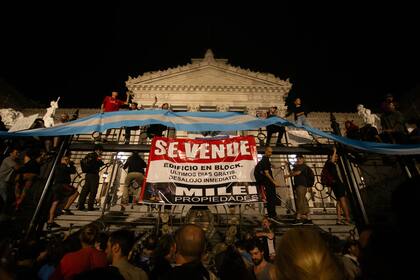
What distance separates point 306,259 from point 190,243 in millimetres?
1514

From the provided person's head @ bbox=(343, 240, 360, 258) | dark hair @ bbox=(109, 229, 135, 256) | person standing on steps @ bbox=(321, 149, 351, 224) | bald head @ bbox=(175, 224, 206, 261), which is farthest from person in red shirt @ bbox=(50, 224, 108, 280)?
person standing on steps @ bbox=(321, 149, 351, 224)

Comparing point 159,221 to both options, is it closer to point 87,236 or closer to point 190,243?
point 87,236

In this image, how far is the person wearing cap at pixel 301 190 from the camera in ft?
24.4

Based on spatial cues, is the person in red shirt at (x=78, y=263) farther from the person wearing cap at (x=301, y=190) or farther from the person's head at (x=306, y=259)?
the person wearing cap at (x=301, y=190)

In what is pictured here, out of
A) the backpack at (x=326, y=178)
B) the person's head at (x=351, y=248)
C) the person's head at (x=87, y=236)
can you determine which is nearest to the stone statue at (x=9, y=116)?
the person's head at (x=87, y=236)

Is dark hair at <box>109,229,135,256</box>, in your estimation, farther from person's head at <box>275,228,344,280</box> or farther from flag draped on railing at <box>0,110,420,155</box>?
flag draped on railing at <box>0,110,420,155</box>

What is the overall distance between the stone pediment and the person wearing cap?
68.7ft

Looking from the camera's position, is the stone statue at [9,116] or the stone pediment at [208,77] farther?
the stone pediment at [208,77]

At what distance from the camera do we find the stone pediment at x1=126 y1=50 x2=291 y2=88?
89.2ft

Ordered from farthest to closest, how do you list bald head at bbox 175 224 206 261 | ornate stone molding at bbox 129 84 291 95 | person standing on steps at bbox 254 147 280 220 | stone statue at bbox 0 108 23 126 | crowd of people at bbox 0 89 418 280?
ornate stone molding at bbox 129 84 291 95
stone statue at bbox 0 108 23 126
person standing on steps at bbox 254 147 280 220
bald head at bbox 175 224 206 261
crowd of people at bbox 0 89 418 280

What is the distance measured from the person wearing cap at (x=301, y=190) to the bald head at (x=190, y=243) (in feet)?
17.8

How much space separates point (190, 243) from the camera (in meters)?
2.75

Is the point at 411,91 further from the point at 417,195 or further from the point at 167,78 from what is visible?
the point at 417,195

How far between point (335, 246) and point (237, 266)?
381 cm
